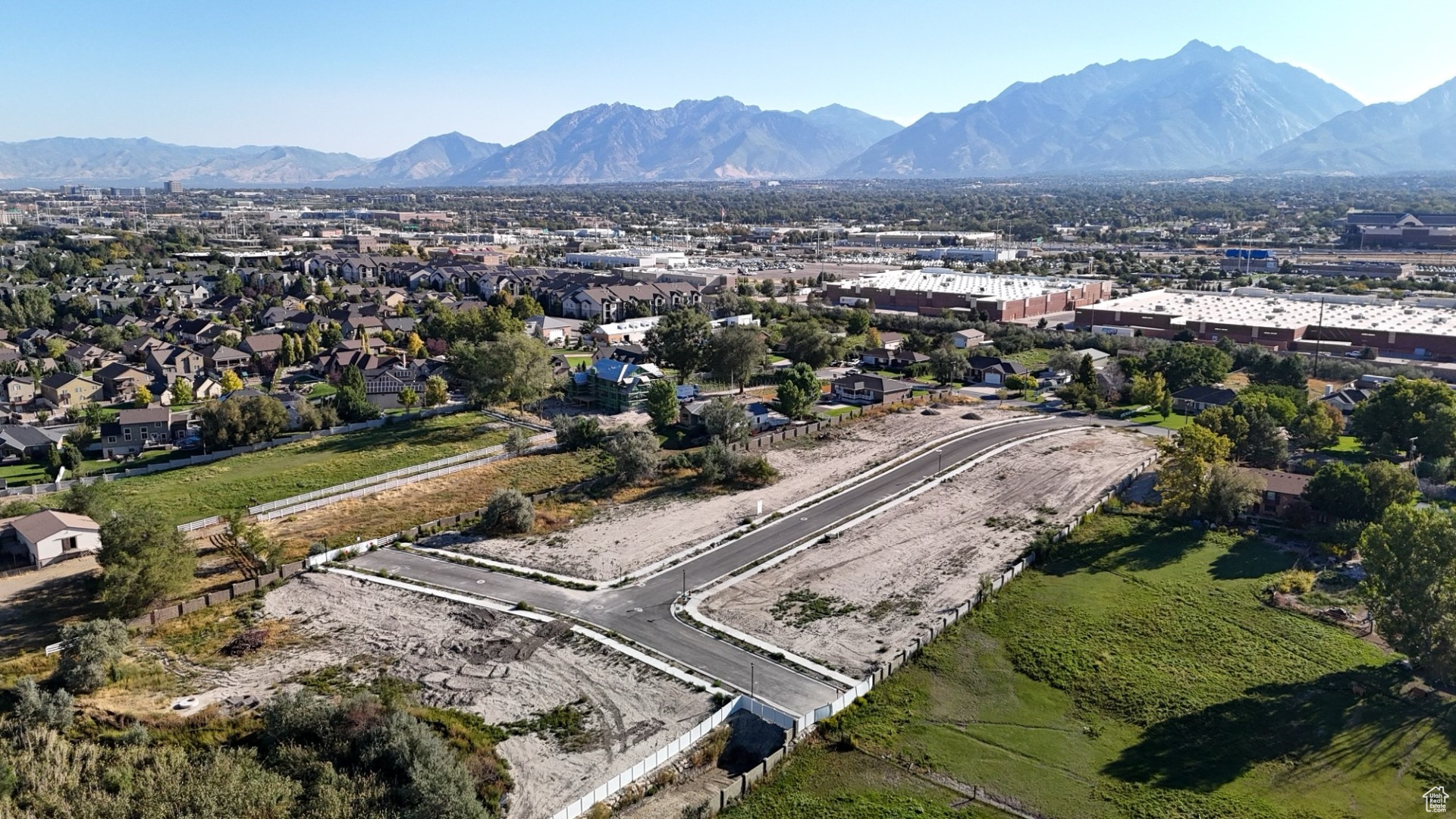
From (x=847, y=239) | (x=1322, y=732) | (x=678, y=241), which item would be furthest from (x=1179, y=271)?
(x=1322, y=732)

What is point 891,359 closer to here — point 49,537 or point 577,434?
point 577,434

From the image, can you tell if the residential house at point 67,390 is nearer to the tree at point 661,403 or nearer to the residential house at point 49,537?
the residential house at point 49,537

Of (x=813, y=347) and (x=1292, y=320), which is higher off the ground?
(x=1292, y=320)

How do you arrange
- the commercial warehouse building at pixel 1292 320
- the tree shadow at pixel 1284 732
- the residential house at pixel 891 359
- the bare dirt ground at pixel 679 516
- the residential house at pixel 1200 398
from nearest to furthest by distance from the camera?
the tree shadow at pixel 1284 732
the bare dirt ground at pixel 679 516
the residential house at pixel 1200 398
the residential house at pixel 891 359
the commercial warehouse building at pixel 1292 320

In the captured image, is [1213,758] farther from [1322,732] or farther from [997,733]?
[997,733]

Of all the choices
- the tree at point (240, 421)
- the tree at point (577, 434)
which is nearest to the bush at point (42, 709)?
the tree at point (240, 421)

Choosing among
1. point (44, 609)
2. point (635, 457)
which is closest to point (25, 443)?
point (44, 609)

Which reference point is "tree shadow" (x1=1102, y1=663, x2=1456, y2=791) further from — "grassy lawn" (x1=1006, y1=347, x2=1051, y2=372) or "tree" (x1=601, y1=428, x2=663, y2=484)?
"grassy lawn" (x1=1006, y1=347, x2=1051, y2=372)
